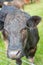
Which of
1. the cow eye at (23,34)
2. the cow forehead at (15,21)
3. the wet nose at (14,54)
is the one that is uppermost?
the cow forehead at (15,21)

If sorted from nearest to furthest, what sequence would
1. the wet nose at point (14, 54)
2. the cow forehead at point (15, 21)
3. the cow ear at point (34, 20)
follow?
the wet nose at point (14, 54)
the cow forehead at point (15, 21)
the cow ear at point (34, 20)

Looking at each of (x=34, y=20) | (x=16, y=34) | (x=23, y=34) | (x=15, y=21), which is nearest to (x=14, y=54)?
(x=16, y=34)

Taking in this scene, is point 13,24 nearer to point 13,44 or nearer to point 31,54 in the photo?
point 13,44

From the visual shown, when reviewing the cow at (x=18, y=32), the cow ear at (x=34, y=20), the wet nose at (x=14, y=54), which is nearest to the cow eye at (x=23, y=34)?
the cow at (x=18, y=32)

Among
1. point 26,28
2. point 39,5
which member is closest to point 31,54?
point 26,28

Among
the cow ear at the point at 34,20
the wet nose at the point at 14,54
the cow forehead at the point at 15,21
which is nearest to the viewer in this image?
the wet nose at the point at 14,54

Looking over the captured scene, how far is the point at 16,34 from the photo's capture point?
4062mm

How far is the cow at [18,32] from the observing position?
3939mm

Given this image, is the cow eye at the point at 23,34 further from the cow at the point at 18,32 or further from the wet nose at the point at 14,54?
the wet nose at the point at 14,54

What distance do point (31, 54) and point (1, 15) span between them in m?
0.96

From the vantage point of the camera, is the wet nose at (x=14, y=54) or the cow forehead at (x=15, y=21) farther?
the cow forehead at (x=15, y=21)

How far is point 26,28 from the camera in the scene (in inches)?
169

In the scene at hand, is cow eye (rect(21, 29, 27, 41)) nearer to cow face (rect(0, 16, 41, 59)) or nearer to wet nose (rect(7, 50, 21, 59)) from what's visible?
cow face (rect(0, 16, 41, 59))

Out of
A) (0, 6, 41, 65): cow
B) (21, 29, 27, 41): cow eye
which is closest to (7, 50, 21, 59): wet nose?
(0, 6, 41, 65): cow
